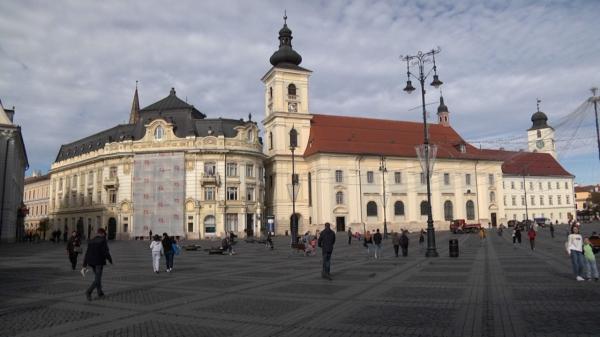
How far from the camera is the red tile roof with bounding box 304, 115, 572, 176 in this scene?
67.1 meters

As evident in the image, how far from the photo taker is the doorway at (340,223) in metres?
64.0

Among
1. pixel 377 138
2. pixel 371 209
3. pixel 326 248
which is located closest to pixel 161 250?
pixel 326 248

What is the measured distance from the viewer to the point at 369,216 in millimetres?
66000

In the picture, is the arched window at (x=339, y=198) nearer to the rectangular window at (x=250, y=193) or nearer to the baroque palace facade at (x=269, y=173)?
the baroque palace facade at (x=269, y=173)

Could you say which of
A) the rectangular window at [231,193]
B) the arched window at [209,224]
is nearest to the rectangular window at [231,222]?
the arched window at [209,224]

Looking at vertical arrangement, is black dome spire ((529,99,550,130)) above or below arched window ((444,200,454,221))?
above

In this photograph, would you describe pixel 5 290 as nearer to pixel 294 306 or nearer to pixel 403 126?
pixel 294 306

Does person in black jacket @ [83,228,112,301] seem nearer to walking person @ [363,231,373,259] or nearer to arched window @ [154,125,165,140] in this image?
walking person @ [363,231,373,259]

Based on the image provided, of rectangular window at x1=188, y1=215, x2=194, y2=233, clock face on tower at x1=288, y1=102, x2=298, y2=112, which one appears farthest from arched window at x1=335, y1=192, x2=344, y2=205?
rectangular window at x1=188, y1=215, x2=194, y2=233

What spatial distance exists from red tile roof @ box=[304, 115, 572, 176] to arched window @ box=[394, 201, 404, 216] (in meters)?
7.07

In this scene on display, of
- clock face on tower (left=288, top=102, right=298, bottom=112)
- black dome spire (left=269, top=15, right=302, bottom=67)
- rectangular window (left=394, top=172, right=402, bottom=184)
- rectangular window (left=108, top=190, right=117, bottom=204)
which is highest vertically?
black dome spire (left=269, top=15, right=302, bottom=67)

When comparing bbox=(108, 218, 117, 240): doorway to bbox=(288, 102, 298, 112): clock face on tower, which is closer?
bbox=(108, 218, 117, 240): doorway

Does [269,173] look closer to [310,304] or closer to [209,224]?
[209,224]

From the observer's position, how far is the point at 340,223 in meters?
64.4
